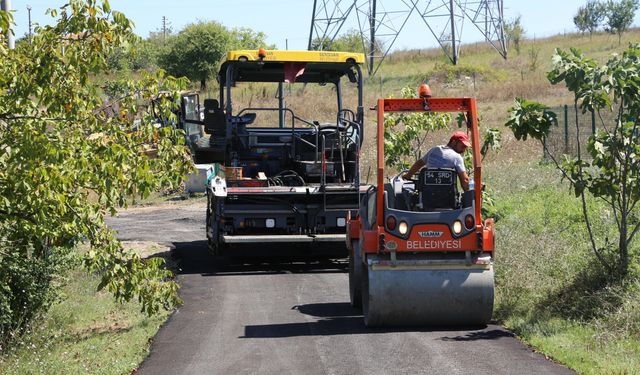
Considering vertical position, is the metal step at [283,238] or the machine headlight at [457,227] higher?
the machine headlight at [457,227]

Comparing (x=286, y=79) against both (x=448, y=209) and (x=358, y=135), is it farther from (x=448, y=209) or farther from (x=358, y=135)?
(x=448, y=209)

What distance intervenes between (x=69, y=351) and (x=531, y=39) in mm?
58585

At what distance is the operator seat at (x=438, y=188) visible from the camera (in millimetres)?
10086

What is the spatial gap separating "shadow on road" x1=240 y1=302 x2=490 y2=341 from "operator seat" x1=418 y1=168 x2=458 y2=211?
1.29 meters

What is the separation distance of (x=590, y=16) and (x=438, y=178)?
69.6m

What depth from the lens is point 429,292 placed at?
9.80 meters

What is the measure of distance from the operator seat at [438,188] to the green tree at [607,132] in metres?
1.40

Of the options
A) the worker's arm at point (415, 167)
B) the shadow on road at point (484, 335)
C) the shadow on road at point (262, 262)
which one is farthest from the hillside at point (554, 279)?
the shadow on road at point (262, 262)

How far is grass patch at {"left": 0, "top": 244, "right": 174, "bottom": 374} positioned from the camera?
30.2 ft

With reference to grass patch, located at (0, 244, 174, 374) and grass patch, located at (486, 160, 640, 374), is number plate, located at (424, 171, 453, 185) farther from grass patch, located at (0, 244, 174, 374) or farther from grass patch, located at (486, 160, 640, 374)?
grass patch, located at (0, 244, 174, 374)

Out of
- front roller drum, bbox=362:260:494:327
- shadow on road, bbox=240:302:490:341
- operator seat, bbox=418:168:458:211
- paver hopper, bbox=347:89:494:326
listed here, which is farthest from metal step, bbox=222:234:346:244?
front roller drum, bbox=362:260:494:327

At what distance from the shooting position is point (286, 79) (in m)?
16.1

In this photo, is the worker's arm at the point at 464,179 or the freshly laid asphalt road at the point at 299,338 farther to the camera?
the worker's arm at the point at 464,179

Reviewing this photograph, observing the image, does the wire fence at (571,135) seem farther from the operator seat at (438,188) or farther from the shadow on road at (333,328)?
the operator seat at (438,188)
